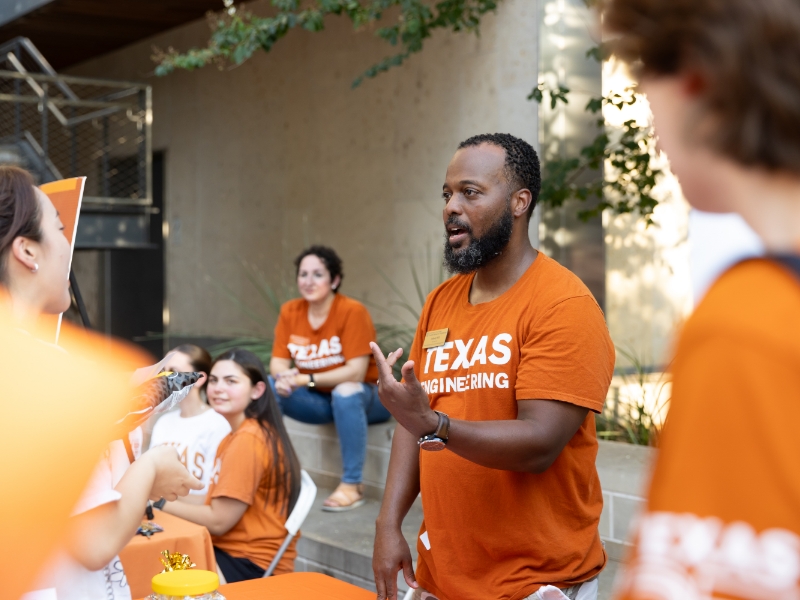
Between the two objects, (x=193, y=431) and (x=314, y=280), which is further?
(x=314, y=280)

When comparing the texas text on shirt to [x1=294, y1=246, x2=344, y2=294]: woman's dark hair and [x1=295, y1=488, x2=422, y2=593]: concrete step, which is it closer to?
[x1=295, y1=488, x2=422, y2=593]: concrete step

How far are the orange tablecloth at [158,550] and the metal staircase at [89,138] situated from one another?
16.9 feet

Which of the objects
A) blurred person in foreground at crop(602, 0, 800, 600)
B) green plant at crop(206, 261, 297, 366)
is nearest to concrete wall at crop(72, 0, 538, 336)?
green plant at crop(206, 261, 297, 366)

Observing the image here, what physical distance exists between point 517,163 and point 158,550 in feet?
5.78

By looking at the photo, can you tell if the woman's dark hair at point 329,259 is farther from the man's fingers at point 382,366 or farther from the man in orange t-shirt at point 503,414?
the man's fingers at point 382,366

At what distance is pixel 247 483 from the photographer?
3408mm

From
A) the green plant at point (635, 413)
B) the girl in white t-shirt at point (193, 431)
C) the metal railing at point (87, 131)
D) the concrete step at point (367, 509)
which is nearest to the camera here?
→ the girl in white t-shirt at point (193, 431)

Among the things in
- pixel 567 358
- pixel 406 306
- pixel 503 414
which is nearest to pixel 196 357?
pixel 503 414

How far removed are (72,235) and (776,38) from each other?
2.03 metres

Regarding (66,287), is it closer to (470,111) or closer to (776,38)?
(776,38)

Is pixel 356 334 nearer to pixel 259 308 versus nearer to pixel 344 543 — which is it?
pixel 344 543

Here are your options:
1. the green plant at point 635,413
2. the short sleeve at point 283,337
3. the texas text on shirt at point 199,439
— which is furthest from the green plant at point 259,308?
the green plant at point 635,413

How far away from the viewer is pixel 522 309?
6.69ft

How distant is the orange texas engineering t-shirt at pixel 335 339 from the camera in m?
5.46
